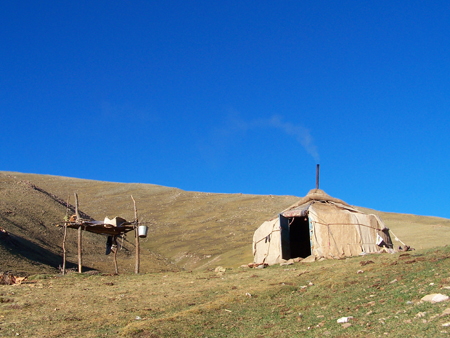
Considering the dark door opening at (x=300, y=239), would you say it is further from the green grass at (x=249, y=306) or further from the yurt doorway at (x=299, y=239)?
the green grass at (x=249, y=306)

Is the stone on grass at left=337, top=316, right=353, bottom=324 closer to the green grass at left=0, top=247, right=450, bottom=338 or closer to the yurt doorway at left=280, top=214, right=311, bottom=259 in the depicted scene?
the green grass at left=0, top=247, right=450, bottom=338

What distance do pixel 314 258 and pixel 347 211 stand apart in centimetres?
403

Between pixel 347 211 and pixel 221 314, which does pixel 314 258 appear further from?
pixel 221 314

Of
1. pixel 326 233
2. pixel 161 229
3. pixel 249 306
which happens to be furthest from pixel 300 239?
pixel 161 229

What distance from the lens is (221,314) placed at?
30.5 ft

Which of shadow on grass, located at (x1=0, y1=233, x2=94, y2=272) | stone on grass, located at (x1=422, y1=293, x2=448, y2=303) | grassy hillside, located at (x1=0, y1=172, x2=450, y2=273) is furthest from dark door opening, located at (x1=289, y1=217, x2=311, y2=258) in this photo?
stone on grass, located at (x1=422, y1=293, x2=448, y2=303)

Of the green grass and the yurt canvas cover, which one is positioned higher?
the yurt canvas cover

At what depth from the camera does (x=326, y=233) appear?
19219 mm

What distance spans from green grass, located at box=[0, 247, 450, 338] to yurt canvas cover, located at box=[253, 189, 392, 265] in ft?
17.5

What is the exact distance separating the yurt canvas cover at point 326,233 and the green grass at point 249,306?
5.35 m

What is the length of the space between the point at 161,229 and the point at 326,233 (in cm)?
3266

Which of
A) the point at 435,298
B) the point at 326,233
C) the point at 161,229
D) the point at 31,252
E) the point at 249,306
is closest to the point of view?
the point at 435,298

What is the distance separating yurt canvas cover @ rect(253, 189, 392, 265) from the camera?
19094 mm

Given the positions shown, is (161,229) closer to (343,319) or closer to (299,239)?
(299,239)
